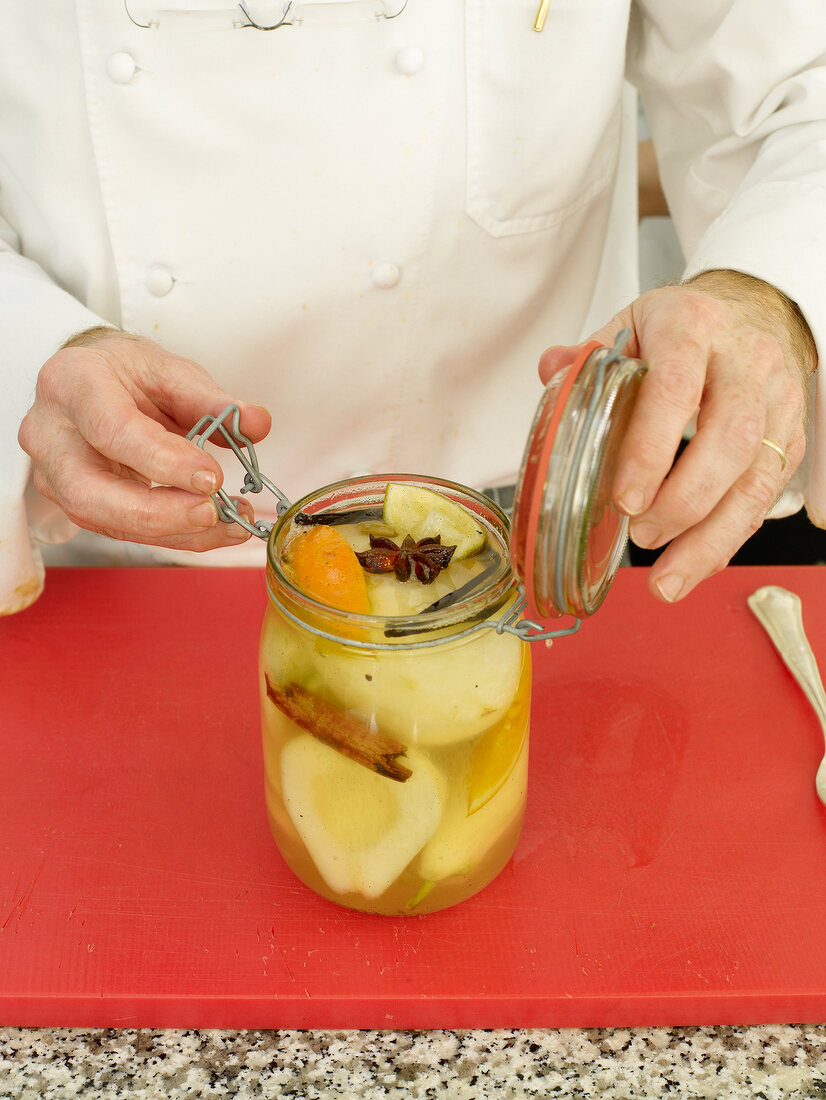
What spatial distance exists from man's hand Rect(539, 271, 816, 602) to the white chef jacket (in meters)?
0.15

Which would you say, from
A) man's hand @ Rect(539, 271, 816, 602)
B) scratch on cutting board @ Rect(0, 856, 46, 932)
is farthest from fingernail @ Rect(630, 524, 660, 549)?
scratch on cutting board @ Rect(0, 856, 46, 932)

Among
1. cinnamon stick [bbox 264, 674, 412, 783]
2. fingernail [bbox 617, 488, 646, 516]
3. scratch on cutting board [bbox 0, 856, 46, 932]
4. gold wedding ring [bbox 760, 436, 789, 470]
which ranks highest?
fingernail [bbox 617, 488, 646, 516]

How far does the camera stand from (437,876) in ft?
2.21

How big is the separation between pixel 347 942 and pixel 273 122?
784 millimetres

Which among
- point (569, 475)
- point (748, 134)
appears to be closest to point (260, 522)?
point (569, 475)

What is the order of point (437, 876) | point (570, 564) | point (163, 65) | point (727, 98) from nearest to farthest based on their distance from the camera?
point (570, 564) < point (437, 876) < point (163, 65) < point (727, 98)

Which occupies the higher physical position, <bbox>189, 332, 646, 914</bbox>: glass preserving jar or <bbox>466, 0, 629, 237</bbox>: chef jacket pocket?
<bbox>466, 0, 629, 237</bbox>: chef jacket pocket

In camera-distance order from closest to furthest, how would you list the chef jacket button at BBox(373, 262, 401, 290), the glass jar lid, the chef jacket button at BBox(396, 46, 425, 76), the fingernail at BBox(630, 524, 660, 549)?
the glass jar lid → the fingernail at BBox(630, 524, 660, 549) → the chef jacket button at BBox(396, 46, 425, 76) → the chef jacket button at BBox(373, 262, 401, 290)

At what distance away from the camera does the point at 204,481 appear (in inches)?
26.7

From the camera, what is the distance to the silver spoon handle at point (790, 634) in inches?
35.7

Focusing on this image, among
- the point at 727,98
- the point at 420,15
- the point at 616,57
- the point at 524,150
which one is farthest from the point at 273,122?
the point at 727,98

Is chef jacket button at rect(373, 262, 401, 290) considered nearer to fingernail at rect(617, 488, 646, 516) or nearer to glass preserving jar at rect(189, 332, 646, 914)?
glass preserving jar at rect(189, 332, 646, 914)

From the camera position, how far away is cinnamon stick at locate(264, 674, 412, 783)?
0.62 meters

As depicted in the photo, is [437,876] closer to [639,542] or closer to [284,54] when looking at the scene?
[639,542]
